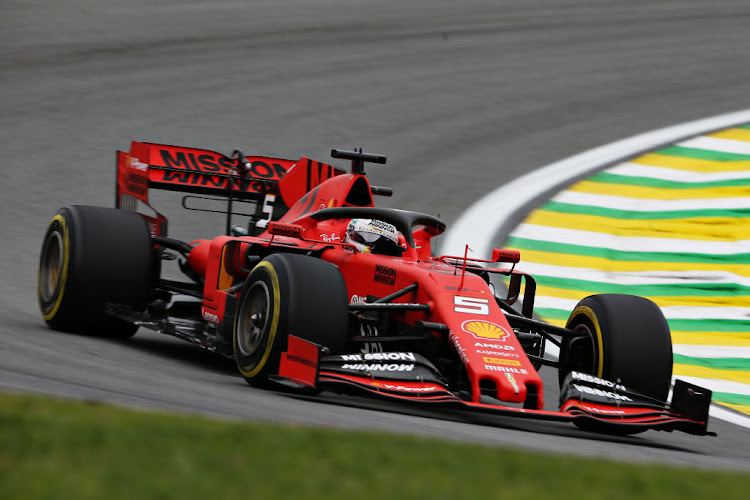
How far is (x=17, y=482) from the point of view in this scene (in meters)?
3.17

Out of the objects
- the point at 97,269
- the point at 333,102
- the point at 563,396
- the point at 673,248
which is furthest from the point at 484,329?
the point at 333,102

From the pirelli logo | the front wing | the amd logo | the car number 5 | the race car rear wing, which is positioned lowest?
the front wing

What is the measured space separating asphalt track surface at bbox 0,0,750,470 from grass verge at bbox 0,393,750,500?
1.49 meters

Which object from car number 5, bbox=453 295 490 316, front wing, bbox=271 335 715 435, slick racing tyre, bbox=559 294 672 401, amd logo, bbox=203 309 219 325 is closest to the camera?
front wing, bbox=271 335 715 435

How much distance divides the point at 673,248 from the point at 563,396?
19.4 ft

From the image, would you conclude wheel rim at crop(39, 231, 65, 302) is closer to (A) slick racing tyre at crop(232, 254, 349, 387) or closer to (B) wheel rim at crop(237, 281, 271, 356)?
(B) wheel rim at crop(237, 281, 271, 356)

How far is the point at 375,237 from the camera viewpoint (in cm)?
794

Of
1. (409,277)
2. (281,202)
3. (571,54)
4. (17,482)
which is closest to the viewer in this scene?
(17,482)

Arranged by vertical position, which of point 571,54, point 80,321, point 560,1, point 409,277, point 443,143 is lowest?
point 80,321

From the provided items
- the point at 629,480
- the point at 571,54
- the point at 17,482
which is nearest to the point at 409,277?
the point at 629,480

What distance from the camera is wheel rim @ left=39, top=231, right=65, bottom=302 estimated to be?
889 cm

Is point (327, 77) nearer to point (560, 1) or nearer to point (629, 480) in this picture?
point (560, 1)

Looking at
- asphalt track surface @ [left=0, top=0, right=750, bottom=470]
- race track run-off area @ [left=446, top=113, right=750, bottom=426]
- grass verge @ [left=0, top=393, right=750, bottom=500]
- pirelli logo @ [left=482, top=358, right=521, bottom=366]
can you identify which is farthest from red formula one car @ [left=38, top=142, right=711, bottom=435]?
grass verge @ [left=0, top=393, right=750, bottom=500]

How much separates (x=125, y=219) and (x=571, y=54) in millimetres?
15143
